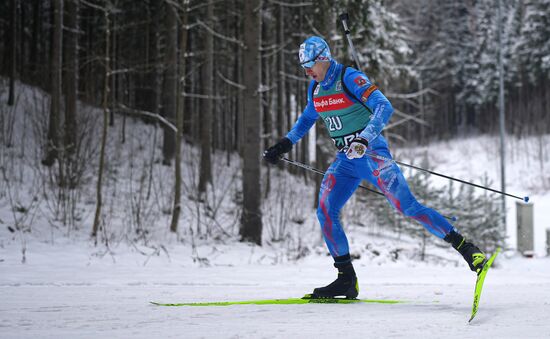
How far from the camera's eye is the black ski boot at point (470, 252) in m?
3.64

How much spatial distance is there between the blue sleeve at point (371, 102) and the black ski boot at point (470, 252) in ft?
3.26

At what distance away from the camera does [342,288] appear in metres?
4.30

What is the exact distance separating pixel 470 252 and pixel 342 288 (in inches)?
44.5

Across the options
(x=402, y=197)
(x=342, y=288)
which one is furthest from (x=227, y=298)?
(x=402, y=197)

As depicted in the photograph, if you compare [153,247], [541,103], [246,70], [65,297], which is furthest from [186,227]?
[541,103]

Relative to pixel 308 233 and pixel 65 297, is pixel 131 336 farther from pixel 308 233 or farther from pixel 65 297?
pixel 308 233

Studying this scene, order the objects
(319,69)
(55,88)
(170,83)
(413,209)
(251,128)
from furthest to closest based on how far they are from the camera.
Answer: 1. (170,83)
2. (55,88)
3. (251,128)
4. (319,69)
5. (413,209)

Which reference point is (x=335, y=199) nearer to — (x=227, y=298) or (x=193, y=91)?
(x=227, y=298)

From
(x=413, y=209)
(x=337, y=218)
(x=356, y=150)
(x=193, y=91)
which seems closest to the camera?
(x=356, y=150)

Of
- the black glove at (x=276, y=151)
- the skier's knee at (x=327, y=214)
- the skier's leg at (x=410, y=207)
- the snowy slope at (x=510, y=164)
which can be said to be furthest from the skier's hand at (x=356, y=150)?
the snowy slope at (x=510, y=164)

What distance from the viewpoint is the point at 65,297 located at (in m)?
4.21

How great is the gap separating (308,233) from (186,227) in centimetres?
285

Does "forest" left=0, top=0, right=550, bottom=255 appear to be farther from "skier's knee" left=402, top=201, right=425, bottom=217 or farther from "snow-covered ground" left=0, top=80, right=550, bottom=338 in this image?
"skier's knee" left=402, top=201, right=425, bottom=217

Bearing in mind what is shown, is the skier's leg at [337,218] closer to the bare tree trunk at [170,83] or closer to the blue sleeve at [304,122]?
the blue sleeve at [304,122]
